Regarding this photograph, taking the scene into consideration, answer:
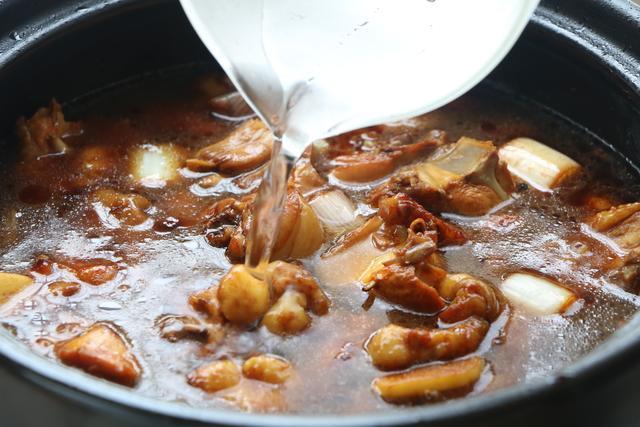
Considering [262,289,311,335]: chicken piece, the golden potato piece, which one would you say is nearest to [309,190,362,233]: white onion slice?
[262,289,311,335]: chicken piece

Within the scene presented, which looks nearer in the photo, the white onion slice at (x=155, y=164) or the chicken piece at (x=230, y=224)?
the chicken piece at (x=230, y=224)

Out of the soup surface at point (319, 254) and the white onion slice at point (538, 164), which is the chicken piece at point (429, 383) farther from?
the white onion slice at point (538, 164)

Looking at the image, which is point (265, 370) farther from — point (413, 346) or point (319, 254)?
point (319, 254)

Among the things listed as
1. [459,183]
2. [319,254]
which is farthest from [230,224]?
[459,183]

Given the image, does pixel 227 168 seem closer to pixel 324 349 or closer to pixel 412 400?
pixel 324 349

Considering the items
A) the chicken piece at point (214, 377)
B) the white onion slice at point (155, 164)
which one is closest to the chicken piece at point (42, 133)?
the white onion slice at point (155, 164)

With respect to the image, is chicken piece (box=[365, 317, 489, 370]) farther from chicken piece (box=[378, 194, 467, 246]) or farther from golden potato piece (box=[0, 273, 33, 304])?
golden potato piece (box=[0, 273, 33, 304])
